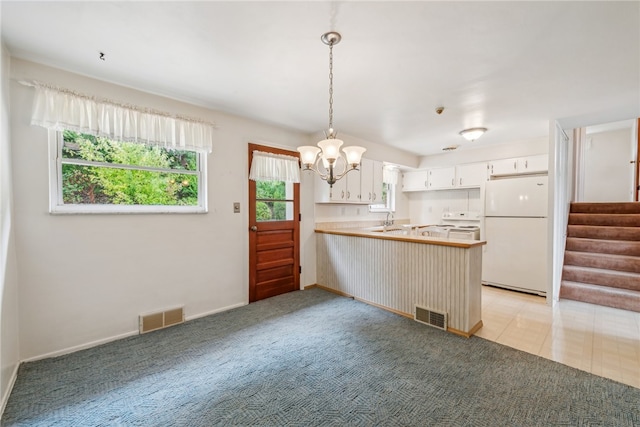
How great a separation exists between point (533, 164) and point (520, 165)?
173mm

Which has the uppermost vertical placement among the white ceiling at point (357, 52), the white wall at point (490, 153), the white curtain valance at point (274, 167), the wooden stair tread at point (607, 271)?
the white ceiling at point (357, 52)

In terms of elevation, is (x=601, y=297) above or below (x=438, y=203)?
below

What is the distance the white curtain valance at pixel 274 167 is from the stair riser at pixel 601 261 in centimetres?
451

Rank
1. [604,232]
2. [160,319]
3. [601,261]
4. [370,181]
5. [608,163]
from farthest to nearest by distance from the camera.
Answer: [608,163] → [370,181] → [604,232] → [601,261] → [160,319]

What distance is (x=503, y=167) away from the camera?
4.59 m

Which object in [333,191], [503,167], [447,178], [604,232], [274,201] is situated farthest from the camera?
[447,178]

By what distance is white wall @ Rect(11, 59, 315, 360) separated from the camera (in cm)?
212

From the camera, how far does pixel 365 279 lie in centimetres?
353

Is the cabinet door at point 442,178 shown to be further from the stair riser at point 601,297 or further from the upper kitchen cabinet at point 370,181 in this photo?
the stair riser at point 601,297

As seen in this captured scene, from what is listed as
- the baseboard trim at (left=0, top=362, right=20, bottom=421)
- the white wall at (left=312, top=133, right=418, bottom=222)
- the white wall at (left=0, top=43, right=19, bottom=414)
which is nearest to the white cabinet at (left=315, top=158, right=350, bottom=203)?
the white wall at (left=312, top=133, right=418, bottom=222)

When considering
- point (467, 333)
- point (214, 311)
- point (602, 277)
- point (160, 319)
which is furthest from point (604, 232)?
point (160, 319)

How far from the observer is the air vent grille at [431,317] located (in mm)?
2729

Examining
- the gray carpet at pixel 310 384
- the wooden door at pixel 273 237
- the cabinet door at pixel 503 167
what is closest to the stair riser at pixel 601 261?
the cabinet door at pixel 503 167

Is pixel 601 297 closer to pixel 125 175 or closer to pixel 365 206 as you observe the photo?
pixel 365 206
